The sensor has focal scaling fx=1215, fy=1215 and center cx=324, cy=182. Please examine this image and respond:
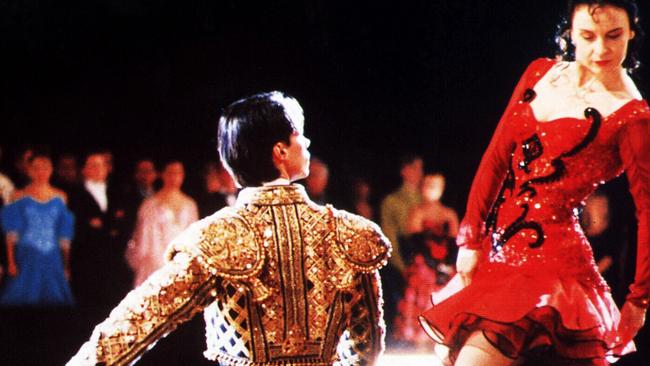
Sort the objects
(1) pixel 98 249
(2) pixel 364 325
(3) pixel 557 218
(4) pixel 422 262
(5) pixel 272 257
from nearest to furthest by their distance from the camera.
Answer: (5) pixel 272 257
(2) pixel 364 325
(3) pixel 557 218
(1) pixel 98 249
(4) pixel 422 262

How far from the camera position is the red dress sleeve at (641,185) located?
303cm

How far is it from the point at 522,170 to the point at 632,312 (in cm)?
46

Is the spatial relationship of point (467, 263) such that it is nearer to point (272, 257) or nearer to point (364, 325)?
point (364, 325)

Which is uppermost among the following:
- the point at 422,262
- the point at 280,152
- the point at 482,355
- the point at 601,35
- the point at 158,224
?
the point at 601,35

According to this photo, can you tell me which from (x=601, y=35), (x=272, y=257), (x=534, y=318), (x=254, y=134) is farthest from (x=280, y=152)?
(x=601, y=35)

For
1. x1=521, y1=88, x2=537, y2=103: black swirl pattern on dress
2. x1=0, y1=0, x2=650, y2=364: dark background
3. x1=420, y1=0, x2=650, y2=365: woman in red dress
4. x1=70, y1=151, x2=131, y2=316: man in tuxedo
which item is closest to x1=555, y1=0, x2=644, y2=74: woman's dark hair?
x1=420, y1=0, x2=650, y2=365: woman in red dress

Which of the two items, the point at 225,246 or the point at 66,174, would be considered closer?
the point at 225,246

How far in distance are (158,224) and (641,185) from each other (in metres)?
3.09

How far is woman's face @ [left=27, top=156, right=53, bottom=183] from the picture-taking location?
574cm

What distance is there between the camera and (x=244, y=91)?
5.89m

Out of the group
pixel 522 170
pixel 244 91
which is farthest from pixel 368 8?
pixel 522 170

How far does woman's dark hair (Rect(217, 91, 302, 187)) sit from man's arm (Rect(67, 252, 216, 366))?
26 centimetres

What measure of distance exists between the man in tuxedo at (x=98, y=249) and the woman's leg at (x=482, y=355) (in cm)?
299

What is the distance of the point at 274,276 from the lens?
2.91 m
